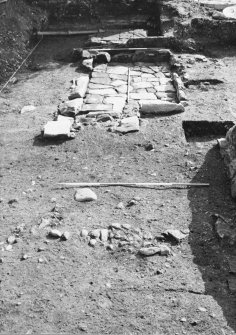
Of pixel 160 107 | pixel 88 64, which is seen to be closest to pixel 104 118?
pixel 160 107

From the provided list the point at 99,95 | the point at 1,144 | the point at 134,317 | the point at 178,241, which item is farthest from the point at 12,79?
the point at 134,317

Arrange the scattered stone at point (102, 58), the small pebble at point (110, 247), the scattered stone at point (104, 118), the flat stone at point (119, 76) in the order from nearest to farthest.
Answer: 1. the small pebble at point (110, 247)
2. the scattered stone at point (104, 118)
3. the flat stone at point (119, 76)
4. the scattered stone at point (102, 58)

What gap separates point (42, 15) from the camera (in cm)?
1328

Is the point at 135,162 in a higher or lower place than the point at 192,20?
lower

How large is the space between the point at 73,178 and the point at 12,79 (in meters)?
4.25

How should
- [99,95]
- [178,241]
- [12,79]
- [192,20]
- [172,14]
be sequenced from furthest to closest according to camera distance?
[172,14] → [192,20] → [12,79] → [99,95] → [178,241]

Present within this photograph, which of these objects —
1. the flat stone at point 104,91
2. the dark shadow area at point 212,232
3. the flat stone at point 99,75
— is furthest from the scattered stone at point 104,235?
the flat stone at point 99,75

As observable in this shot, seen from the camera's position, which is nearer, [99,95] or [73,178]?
[73,178]

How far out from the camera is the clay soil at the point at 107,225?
4047 mm

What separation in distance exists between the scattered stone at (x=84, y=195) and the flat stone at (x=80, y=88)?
3089 millimetres

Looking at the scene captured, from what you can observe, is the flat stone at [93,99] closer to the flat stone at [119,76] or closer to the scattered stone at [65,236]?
the flat stone at [119,76]

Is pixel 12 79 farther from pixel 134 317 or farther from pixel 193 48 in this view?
pixel 134 317

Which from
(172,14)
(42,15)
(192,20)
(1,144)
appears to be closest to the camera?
(1,144)

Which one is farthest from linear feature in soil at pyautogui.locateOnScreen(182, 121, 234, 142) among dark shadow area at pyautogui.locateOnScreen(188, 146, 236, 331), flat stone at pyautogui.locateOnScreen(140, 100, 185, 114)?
dark shadow area at pyautogui.locateOnScreen(188, 146, 236, 331)
